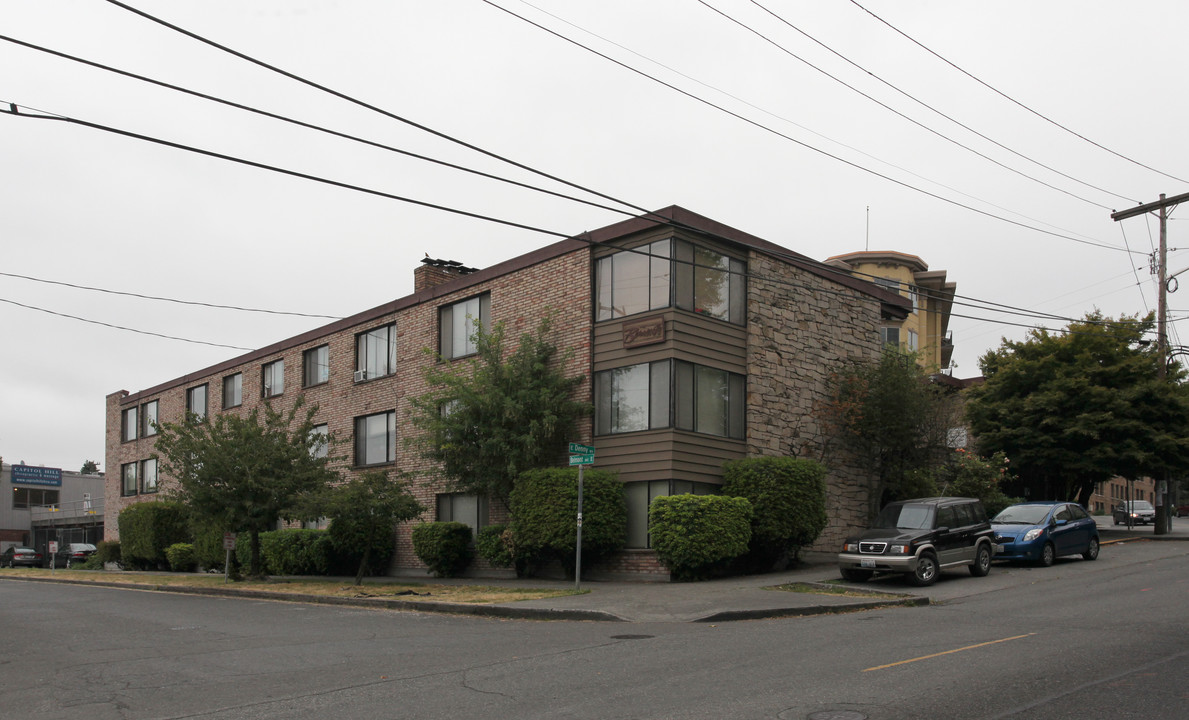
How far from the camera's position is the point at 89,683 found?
10430 mm

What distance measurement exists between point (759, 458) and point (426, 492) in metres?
10.6

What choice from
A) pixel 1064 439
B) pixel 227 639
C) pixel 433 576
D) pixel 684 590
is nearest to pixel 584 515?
pixel 684 590

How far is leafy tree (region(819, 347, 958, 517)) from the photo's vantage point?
25.3m

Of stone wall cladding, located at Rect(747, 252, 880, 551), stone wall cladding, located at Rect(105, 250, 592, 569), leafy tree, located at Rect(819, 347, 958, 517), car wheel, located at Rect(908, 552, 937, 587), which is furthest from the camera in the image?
leafy tree, located at Rect(819, 347, 958, 517)

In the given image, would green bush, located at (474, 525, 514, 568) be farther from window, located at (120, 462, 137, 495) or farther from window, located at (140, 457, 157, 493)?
window, located at (120, 462, 137, 495)

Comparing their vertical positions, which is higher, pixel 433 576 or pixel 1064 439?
pixel 1064 439

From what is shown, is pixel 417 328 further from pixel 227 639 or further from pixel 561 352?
pixel 227 639

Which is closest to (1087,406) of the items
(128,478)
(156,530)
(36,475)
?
(156,530)

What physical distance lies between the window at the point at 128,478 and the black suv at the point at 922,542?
1543 inches

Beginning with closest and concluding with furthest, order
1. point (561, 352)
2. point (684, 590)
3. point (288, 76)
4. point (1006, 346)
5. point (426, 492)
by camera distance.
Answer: point (288, 76) < point (684, 590) < point (561, 352) < point (426, 492) < point (1006, 346)

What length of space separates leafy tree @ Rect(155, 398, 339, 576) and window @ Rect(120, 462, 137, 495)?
23.8 m

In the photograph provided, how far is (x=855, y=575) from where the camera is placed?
1952 cm

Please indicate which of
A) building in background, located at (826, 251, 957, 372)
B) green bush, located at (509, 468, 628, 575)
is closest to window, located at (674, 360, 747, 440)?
green bush, located at (509, 468, 628, 575)

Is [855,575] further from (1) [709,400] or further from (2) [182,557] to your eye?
(2) [182,557]
